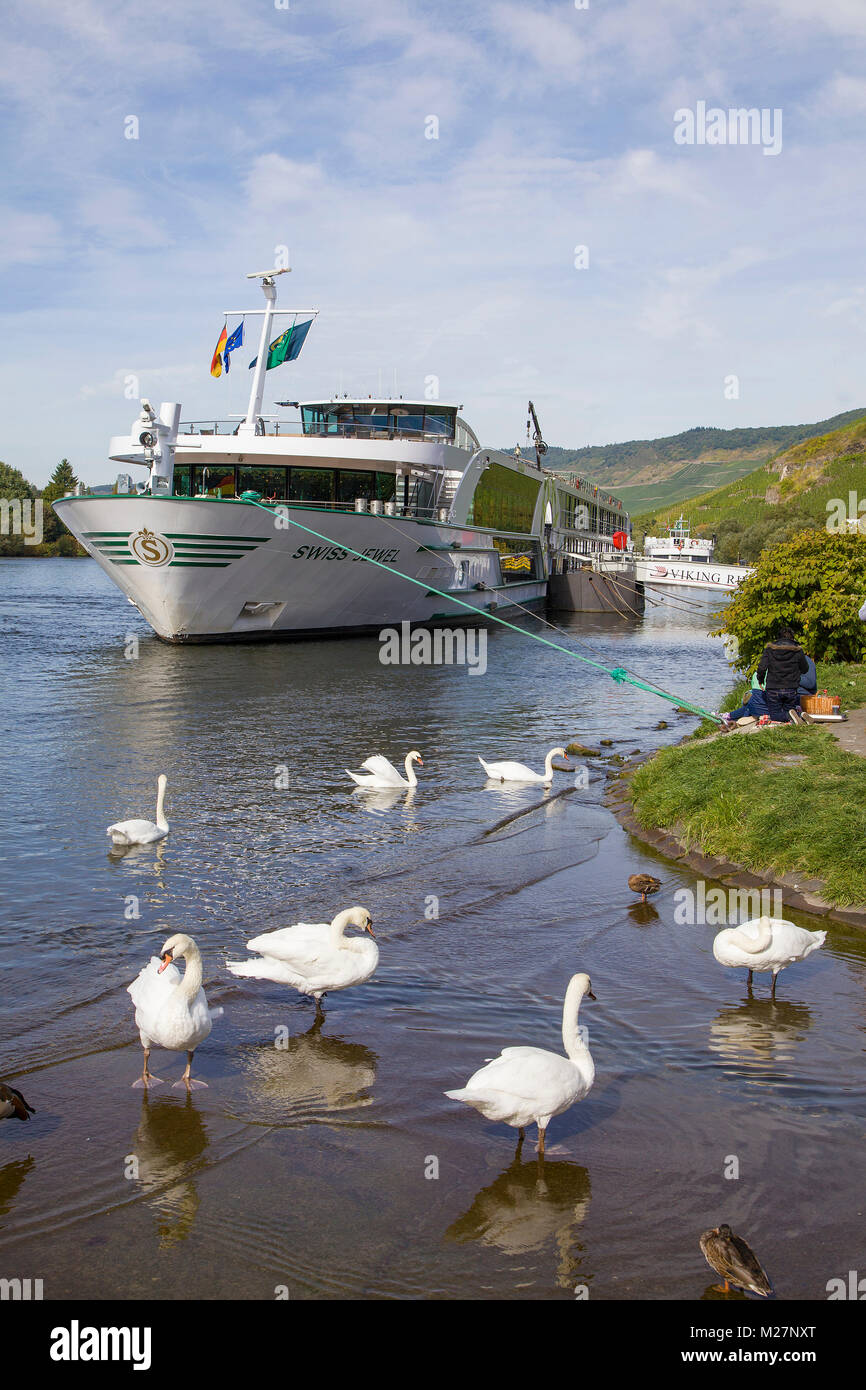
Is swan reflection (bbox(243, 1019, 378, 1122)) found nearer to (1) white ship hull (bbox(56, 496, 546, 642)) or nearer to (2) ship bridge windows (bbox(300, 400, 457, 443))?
(1) white ship hull (bbox(56, 496, 546, 642))

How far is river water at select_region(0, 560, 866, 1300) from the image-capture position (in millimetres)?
4766

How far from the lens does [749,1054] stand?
6691mm

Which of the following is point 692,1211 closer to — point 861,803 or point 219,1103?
point 219,1103

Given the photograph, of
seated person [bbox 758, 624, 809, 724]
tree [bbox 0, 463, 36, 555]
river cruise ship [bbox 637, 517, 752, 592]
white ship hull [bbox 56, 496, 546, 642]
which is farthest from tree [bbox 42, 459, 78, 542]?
seated person [bbox 758, 624, 809, 724]

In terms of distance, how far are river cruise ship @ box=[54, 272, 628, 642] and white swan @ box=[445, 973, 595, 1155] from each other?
19.0 m

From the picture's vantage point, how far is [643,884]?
9.77 meters

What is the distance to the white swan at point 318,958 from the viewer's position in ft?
23.2

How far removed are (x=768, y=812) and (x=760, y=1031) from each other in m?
3.64

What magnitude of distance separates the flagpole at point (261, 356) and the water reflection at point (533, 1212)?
32.8 metres

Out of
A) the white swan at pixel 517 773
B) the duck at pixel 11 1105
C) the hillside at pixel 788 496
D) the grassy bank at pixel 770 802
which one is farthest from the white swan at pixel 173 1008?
the hillside at pixel 788 496

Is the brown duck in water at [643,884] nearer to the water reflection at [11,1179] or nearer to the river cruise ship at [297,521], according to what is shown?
the water reflection at [11,1179]

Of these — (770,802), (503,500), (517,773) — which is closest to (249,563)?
(517,773)
